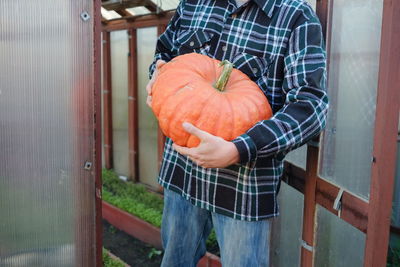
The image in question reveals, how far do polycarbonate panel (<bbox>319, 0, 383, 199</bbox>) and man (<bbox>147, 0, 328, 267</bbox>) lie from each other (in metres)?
0.21

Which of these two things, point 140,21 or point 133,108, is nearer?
point 140,21

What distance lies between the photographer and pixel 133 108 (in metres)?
5.70

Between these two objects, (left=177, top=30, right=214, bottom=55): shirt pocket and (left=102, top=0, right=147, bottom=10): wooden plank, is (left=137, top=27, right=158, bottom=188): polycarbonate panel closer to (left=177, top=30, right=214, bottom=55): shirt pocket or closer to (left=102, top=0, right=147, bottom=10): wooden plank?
(left=102, top=0, right=147, bottom=10): wooden plank

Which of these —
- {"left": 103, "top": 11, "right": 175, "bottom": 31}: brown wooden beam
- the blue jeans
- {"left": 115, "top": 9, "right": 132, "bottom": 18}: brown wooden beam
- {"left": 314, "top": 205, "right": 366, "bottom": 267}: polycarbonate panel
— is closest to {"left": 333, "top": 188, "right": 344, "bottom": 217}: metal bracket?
{"left": 314, "top": 205, "right": 366, "bottom": 267}: polycarbonate panel

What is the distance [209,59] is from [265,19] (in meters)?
0.25

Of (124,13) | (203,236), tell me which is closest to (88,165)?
(203,236)

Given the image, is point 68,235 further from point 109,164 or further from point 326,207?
point 109,164

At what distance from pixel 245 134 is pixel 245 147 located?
0.05m

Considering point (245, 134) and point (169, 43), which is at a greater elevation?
point (169, 43)

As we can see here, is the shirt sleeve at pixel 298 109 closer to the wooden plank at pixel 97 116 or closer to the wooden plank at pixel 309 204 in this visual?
the wooden plank at pixel 309 204

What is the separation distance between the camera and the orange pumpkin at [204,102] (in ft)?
4.51

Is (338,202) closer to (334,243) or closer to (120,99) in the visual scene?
(334,243)

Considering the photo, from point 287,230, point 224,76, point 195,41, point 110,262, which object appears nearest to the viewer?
point 224,76

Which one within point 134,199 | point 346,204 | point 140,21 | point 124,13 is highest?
point 124,13
